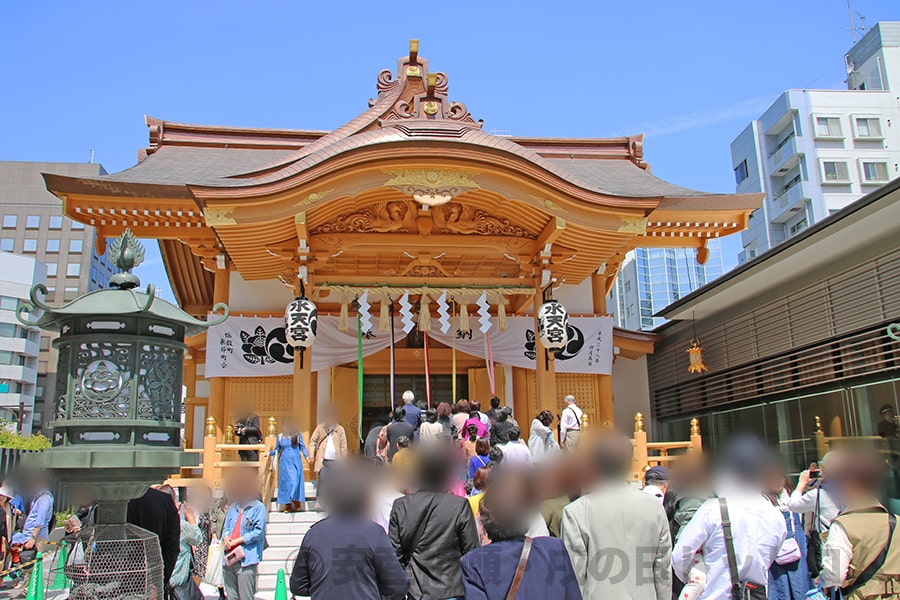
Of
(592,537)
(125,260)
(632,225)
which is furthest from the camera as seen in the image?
(632,225)

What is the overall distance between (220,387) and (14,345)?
4697 centimetres

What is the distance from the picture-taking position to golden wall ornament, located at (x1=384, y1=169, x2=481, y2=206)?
32.9ft

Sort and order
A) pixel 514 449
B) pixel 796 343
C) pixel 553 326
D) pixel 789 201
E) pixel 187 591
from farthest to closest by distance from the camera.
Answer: pixel 789 201 → pixel 796 343 → pixel 553 326 → pixel 514 449 → pixel 187 591

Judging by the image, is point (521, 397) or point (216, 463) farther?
point (521, 397)

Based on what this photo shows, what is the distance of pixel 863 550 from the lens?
3809mm

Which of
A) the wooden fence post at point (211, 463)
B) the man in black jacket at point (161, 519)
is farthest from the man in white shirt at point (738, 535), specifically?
the wooden fence post at point (211, 463)

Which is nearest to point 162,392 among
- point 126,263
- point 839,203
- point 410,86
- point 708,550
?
point 126,263

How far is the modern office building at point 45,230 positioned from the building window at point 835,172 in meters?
53.5

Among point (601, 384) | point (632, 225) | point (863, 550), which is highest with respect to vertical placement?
point (632, 225)

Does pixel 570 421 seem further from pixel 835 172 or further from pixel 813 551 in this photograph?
pixel 835 172

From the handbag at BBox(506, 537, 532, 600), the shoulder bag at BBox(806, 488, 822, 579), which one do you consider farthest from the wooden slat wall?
the handbag at BBox(506, 537, 532, 600)

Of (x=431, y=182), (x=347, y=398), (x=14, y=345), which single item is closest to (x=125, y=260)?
(x=431, y=182)

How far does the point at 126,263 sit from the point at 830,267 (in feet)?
31.5

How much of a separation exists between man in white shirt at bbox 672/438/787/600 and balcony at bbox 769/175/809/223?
35.8 m
